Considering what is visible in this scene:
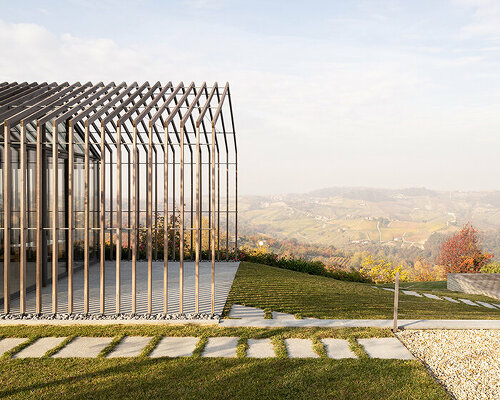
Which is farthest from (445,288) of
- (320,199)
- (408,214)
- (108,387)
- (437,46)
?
(320,199)

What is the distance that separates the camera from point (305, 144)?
45406mm

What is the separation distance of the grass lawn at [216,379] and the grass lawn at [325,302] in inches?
84.1

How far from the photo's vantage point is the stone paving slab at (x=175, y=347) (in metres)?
5.67

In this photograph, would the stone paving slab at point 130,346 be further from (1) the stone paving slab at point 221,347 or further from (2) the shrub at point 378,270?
(2) the shrub at point 378,270

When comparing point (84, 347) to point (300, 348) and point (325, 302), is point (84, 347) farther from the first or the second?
point (325, 302)

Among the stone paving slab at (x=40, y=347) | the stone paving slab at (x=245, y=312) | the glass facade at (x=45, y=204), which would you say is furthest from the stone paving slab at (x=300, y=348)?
the glass facade at (x=45, y=204)

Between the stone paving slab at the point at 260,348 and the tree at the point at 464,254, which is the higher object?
the stone paving slab at the point at 260,348

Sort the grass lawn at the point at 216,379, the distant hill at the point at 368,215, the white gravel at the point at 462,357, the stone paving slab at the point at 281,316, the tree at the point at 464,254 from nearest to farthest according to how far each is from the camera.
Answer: the grass lawn at the point at 216,379 < the white gravel at the point at 462,357 < the stone paving slab at the point at 281,316 < the tree at the point at 464,254 < the distant hill at the point at 368,215

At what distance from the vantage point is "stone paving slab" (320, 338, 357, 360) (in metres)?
5.65

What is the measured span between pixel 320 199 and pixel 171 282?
57.1 metres

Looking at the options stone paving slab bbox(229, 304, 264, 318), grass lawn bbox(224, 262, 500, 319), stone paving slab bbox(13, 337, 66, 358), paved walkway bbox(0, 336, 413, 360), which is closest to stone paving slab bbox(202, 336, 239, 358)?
paved walkway bbox(0, 336, 413, 360)

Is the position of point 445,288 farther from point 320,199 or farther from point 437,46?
point 320,199

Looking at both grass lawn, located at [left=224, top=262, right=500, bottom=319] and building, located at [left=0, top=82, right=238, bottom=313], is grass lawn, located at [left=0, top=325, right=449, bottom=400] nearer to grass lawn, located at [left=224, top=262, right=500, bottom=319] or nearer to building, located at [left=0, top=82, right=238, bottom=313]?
building, located at [left=0, top=82, right=238, bottom=313]

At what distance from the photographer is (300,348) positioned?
232 inches
